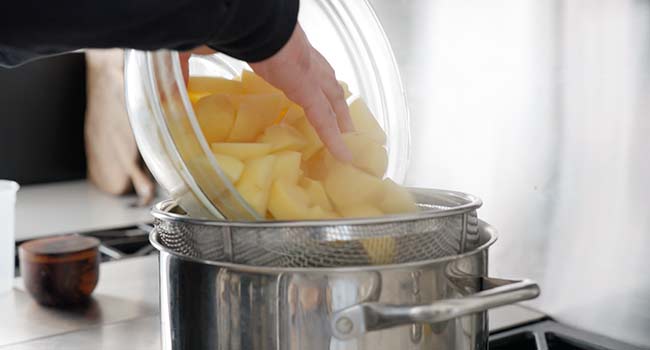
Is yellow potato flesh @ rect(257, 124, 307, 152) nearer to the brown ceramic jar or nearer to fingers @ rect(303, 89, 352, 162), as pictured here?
fingers @ rect(303, 89, 352, 162)

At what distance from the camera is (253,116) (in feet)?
2.15

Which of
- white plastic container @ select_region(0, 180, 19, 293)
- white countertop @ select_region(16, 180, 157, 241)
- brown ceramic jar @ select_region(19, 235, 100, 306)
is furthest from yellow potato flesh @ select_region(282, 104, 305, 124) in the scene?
white countertop @ select_region(16, 180, 157, 241)

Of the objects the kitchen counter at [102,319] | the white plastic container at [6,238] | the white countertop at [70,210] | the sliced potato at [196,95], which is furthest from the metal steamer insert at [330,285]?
the white countertop at [70,210]

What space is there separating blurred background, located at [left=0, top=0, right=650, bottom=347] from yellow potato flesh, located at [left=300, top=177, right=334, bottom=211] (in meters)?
0.37

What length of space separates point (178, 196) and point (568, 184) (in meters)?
0.47

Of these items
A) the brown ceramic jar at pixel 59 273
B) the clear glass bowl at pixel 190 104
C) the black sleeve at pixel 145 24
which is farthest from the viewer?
the brown ceramic jar at pixel 59 273

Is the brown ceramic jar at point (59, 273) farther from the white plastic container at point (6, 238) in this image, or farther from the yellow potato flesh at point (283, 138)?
the yellow potato flesh at point (283, 138)

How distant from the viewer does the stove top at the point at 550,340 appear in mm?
888

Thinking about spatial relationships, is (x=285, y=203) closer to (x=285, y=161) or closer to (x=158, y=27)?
(x=285, y=161)

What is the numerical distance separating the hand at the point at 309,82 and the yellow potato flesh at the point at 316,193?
0.03 meters

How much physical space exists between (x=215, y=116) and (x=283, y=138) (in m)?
0.05

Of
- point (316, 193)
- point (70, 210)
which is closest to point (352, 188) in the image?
point (316, 193)

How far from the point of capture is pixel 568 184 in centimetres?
93

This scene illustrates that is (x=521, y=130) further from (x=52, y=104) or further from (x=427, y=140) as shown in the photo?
(x=52, y=104)
